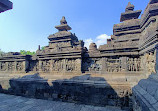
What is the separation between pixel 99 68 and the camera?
5.10m

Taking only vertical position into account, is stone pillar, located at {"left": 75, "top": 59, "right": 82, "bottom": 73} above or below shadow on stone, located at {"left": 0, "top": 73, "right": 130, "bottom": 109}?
above

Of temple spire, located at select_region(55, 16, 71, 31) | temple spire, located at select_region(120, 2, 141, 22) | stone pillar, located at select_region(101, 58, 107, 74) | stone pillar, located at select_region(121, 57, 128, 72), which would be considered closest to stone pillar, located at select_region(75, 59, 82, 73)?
stone pillar, located at select_region(101, 58, 107, 74)

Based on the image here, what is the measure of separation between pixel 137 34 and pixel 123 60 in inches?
124

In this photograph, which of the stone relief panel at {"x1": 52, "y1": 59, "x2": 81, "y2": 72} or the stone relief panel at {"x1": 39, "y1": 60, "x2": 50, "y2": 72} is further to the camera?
the stone relief panel at {"x1": 39, "y1": 60, "x2": 50, "y2": 72}

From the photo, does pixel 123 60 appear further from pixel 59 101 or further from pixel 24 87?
pixel 24 87

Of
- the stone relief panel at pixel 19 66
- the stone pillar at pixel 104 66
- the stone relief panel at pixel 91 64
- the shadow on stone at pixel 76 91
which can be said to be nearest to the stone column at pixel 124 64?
the stone pillar at pixel 104 66

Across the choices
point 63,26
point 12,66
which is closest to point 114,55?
point 63,26

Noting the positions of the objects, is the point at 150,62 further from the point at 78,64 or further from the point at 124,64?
the point at 78,64

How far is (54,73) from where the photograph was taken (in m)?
5.69

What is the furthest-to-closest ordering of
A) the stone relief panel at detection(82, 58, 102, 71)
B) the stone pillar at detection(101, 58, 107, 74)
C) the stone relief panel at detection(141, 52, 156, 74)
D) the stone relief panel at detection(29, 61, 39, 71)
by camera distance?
the stone relief panel at detection(29, 61, 39, 71)
the stone relief panel at detection(82, 58, 102, 71)
the stone pillar at detection(101, 58, 107, 74)
the stone relief panel at detection(141, 52, 156, 74)

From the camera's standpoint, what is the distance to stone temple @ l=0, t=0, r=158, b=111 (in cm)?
367

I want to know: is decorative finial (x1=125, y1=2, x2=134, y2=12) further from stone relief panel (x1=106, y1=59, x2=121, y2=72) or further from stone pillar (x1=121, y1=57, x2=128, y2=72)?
stone relief panel (x1=106, y1=59, x2=121, y2=72)

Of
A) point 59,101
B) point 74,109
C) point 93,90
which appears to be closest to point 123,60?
point 93,90

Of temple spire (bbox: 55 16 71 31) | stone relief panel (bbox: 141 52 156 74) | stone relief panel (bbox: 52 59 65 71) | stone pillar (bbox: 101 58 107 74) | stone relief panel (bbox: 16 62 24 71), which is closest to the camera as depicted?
stone relief panel (bbox: 141 52 156 74)
